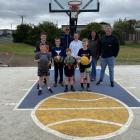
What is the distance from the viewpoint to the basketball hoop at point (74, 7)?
16328 millimetres

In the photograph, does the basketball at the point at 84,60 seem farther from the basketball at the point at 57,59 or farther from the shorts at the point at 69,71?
the basketball at the point at 57,59

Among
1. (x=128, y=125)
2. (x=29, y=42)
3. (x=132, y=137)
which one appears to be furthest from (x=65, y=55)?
(x=29, y=42)

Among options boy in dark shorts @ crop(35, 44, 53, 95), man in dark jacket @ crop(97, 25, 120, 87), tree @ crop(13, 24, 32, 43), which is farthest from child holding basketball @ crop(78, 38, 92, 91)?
tree @ crop(13, 24, 32, 43)

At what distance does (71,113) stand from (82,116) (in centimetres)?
39

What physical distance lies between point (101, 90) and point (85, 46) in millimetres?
1456

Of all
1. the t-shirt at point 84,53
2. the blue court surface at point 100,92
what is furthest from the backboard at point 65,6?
the t-shirt at point 84,53

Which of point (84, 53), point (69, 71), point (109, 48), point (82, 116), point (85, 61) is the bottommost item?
Answer: point (82, 116)

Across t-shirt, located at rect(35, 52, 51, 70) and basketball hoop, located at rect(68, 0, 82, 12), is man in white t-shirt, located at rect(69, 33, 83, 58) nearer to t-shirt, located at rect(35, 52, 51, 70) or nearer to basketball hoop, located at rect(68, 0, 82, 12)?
t-shirt, located at rect(35, 52, 51, 70)

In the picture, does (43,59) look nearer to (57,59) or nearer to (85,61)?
(57,59)

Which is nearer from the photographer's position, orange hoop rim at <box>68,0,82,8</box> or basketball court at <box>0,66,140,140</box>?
basketball court at <box>0,66,140,140</box>

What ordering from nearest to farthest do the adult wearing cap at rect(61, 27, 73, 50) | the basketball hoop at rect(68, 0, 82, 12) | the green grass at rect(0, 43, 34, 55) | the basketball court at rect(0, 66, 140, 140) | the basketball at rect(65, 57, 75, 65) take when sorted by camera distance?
the basketball court at rect(0, 66, 140, 140), the basketball at rect(65, 57, 75, 65), the adult wearing cap at rect(61, 27, 73, 50), the basketball hoop at rect(68, 0, 82, 12), the green grass at rect(0, 43, 34, 55)

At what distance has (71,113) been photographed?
9.05 metres

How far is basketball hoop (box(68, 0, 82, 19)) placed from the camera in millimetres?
16328

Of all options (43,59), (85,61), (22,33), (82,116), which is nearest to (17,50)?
(22,33)
